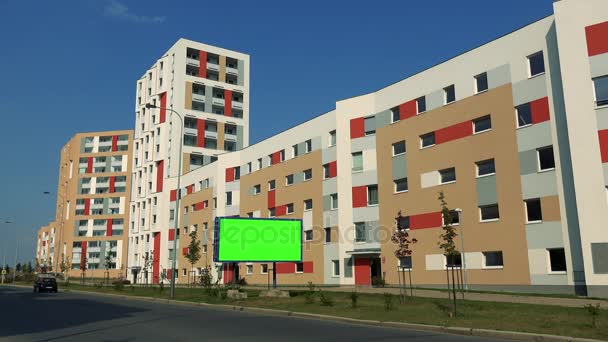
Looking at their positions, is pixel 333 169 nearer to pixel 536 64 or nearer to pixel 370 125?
pixel 370 125

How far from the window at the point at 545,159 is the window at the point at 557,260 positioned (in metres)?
4.53

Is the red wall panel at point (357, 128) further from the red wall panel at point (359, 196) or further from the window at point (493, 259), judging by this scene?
the window at point (493, 259)

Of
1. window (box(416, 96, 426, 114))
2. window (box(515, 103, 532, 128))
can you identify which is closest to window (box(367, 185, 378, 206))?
window (box(416, 96, 426, 114))

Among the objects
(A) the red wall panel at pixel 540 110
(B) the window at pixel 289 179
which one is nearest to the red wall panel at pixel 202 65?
(B) the window at pixel 289 179

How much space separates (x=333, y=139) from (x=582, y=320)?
32100 millimetres

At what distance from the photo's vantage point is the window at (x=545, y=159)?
29.2 metres

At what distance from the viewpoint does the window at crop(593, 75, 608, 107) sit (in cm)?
2633

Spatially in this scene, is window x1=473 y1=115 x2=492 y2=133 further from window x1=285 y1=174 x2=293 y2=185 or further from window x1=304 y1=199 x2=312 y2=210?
window x1=285 y1=174 x2=293 y2=185

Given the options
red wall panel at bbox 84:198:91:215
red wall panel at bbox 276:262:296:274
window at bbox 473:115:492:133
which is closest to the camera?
window at bbox 473:115:492:133

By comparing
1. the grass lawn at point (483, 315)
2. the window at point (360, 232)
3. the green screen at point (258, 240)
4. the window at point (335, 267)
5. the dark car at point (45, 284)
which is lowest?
the grass lawn at point (483, 315)

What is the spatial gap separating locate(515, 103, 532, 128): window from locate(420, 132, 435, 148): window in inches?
261

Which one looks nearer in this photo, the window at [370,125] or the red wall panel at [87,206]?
the window at [370,125]

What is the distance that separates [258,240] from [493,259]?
14150mm

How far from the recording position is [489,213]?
32.2 m
